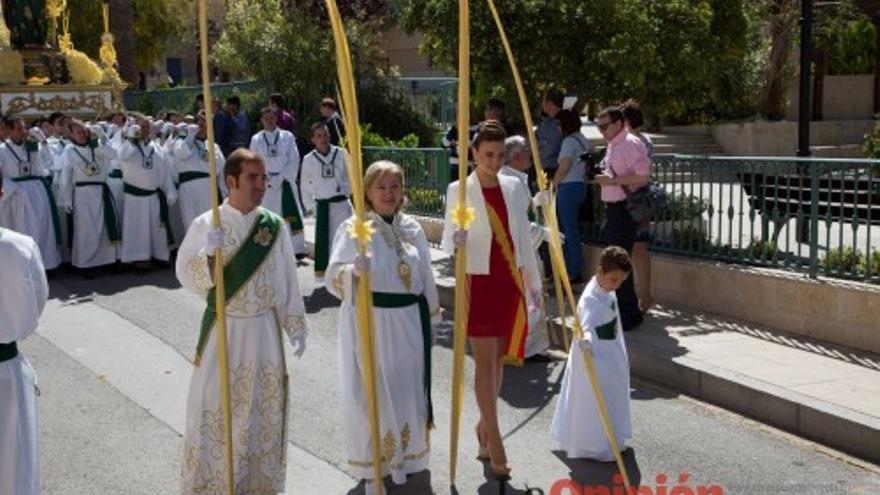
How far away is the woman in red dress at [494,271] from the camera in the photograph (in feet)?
20.7

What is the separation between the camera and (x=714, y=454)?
6.91m

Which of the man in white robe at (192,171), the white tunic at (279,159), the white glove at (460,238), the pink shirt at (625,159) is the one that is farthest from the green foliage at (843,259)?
the man in white robe at (192,171)

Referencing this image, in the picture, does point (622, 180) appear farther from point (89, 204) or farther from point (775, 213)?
point (89, 204)

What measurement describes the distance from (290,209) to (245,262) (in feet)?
26.8

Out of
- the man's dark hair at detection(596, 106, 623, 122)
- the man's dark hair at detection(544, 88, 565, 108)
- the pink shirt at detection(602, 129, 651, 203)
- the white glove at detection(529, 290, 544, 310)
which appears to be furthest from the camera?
the man's dark hair at detection(544, 88, 565, 108)

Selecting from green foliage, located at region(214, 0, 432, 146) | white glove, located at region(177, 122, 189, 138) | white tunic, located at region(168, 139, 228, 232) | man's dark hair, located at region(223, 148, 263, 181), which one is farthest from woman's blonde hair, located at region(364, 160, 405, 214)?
green foliage, located at region(214, 0, 432, 146)

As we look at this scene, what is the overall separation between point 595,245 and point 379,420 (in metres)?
5.73

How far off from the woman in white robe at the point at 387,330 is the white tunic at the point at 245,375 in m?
0.29

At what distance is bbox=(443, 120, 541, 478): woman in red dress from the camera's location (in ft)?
20.7

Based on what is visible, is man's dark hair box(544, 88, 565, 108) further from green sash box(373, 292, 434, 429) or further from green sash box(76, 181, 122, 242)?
green sash box(76, 181, 122, 242)

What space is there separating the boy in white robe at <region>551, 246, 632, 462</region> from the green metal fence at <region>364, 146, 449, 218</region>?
22.3ft

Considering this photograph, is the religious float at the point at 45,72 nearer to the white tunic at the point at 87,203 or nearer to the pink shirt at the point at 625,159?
the white tunic at the point at 87,203

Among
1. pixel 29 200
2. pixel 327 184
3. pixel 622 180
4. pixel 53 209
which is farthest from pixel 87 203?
pixel 622 180

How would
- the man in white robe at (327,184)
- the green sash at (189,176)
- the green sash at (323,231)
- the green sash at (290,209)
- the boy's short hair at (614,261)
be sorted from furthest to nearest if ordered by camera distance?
the green sash at (189,176)
the green sash at (290,209)
the man in white robe at (327,184)
the green sash at (323,231)
the boy's short hair at (614,261)
